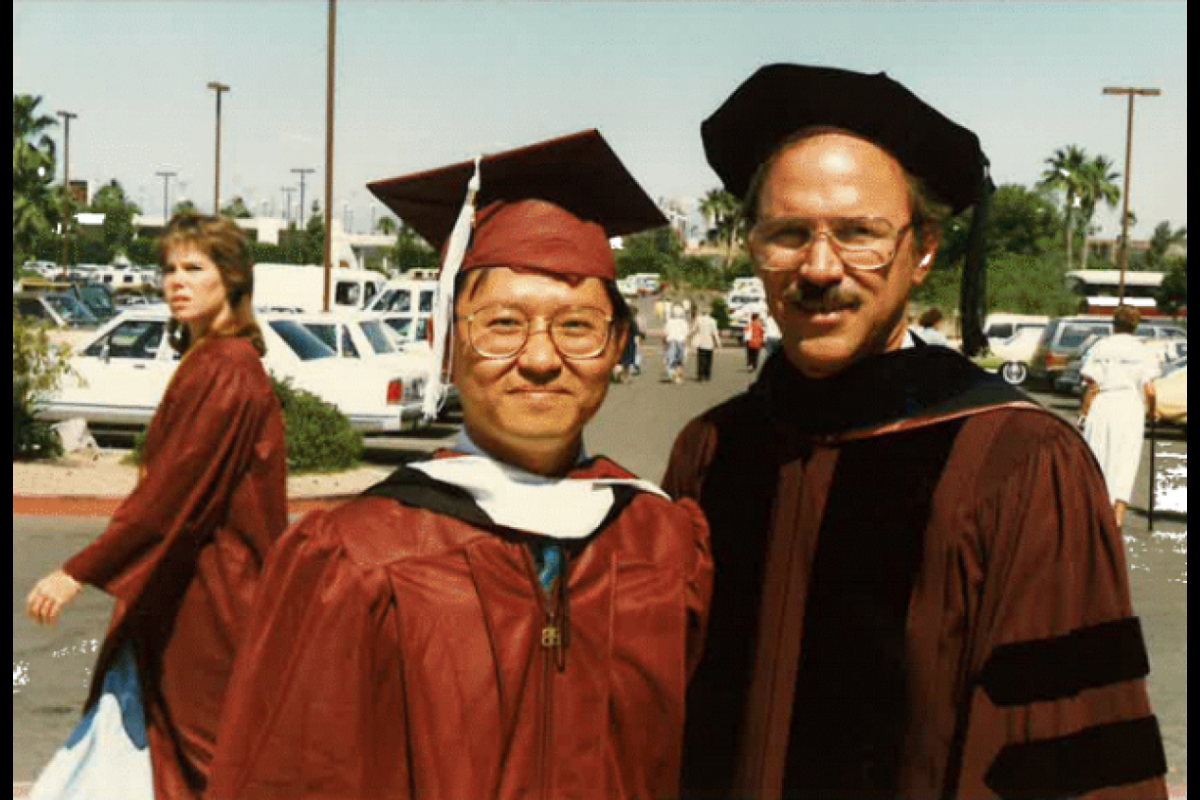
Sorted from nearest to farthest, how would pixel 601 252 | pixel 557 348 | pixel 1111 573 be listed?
pixel 1111 573, pixel 557 348, pixel 601 252

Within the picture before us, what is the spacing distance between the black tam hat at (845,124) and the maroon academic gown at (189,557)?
1.75 m

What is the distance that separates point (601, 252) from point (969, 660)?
0.98 metres

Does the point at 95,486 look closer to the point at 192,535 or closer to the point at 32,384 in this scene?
the point at 32,384

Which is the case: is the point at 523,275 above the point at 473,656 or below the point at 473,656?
above

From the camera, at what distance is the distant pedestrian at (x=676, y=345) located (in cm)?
2881

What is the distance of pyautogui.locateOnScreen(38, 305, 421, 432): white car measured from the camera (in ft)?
51.7

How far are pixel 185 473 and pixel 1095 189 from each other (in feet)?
300

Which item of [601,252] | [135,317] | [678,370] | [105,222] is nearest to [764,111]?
[601,252]

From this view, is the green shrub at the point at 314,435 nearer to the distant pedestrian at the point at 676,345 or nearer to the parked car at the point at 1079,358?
the distant pedestrian at the point at 676,345

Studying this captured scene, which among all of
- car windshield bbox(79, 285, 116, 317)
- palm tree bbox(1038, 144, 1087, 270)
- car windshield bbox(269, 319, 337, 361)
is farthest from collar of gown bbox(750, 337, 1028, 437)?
palm tree bbox(1038, 144, 1087, 270)

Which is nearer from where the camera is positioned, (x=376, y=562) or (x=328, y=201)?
(x=376, y=562)

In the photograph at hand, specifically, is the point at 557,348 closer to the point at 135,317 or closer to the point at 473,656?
the point at 473,656

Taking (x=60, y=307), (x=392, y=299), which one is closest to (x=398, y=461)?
(x=392, y=299)

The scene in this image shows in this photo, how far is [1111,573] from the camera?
2371 millimetres
